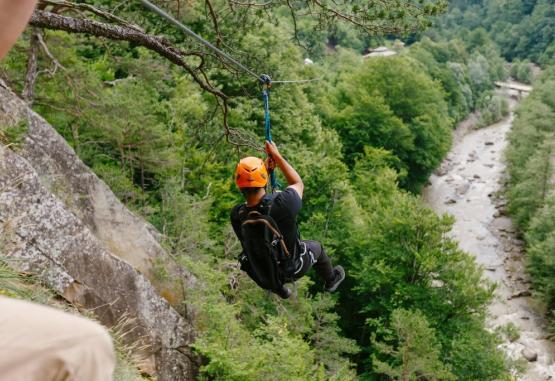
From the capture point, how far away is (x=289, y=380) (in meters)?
10.8

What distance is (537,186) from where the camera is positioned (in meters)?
30.5

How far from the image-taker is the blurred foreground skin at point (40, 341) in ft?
3.74

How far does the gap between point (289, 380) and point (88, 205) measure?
5594 mm

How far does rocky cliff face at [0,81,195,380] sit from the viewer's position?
611 cm

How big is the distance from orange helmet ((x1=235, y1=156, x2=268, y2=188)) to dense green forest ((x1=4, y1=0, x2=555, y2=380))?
91.6 inches

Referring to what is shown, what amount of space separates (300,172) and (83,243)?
43.8ft

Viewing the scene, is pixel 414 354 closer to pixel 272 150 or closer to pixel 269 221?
pixel 269 221

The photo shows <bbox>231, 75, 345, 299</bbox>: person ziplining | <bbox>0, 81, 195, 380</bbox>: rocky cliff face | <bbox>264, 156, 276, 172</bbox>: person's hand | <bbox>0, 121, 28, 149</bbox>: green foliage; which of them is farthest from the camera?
<bbox>0, 121, 28, 149</bbox>: green foliage

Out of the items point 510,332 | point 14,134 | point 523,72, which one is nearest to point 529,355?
point 510,332

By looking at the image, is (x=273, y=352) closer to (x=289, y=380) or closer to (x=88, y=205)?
(x=289, y=380)

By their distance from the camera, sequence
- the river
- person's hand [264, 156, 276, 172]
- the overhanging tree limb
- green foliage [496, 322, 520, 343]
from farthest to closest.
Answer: the river → green foliage [496, 322, 520, 343] → the overhanging tree limb → person's hand [264, 156, 276, 172]

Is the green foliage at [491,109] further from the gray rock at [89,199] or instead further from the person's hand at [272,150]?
the person's hand at [272,150]

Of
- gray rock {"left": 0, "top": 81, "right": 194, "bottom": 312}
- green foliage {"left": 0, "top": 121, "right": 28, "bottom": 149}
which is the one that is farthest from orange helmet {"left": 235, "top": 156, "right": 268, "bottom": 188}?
green foliage {"left": 0, "top": 121, "right": 28, "bottom": 149}

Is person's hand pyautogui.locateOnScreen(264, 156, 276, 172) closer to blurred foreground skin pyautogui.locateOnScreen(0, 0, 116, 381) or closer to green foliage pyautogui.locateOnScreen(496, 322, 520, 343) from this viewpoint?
blurred foreground skin pyautogui.locateOnScreen(0, 0, 116, 381)
